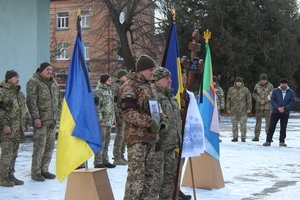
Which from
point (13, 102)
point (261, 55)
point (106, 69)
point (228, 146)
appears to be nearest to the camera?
point (13, 102)

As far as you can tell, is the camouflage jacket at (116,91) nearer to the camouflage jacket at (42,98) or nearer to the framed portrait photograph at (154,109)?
the camouflage jacket at (42,98)

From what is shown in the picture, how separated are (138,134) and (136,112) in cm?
26

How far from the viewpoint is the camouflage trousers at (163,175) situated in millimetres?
6312

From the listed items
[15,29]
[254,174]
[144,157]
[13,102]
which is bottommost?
[254,174]

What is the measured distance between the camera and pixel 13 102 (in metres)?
8.47

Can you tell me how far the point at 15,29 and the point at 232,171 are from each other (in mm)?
9275

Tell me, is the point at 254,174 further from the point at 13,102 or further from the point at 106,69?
the point at 106,69

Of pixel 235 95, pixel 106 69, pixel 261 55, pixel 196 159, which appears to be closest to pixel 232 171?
pixel 196 159

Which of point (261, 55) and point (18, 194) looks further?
point (261, 55)

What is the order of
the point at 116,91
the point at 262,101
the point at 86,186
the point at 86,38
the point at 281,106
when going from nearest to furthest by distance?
the point at 86,186
the point at 116,91
the point at 281,106
the point at 262,101
the point at 86,38

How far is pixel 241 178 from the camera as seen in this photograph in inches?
378

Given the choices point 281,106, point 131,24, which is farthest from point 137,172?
point 131,24

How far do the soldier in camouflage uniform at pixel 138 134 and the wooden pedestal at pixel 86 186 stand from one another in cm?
67

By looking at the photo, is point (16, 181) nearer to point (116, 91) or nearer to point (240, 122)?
point (116, 91)
